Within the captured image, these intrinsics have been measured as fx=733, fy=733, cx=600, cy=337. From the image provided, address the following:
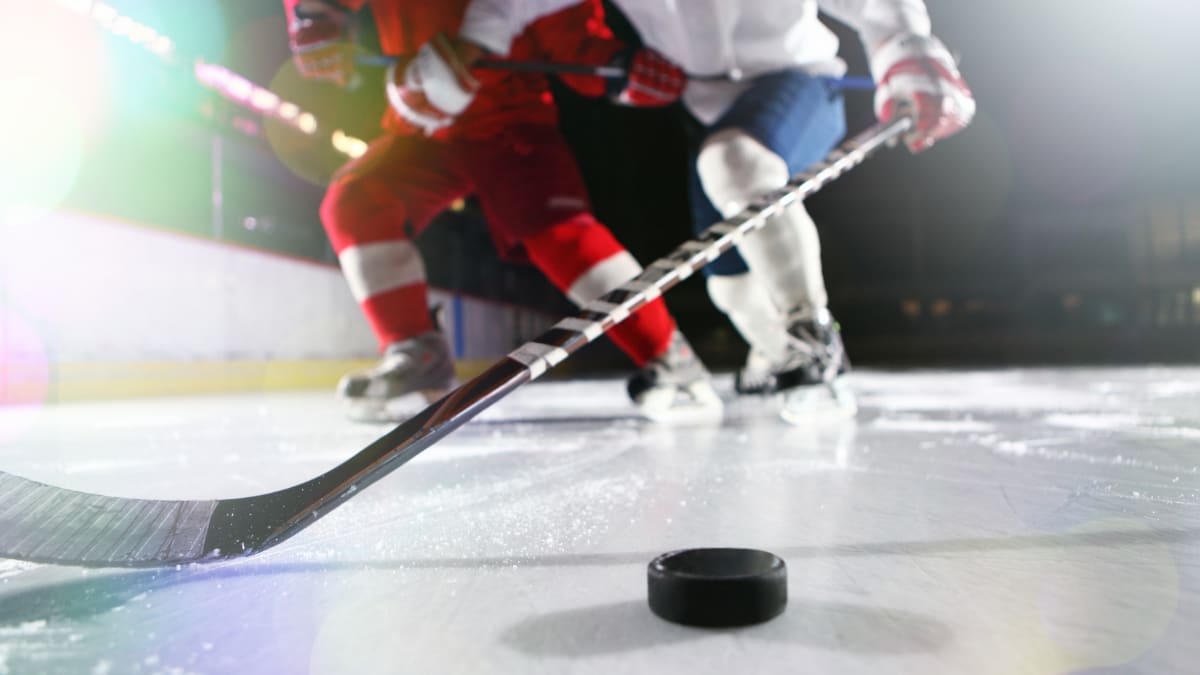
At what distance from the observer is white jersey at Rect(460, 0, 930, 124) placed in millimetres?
1346

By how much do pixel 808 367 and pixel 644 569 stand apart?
0.92m

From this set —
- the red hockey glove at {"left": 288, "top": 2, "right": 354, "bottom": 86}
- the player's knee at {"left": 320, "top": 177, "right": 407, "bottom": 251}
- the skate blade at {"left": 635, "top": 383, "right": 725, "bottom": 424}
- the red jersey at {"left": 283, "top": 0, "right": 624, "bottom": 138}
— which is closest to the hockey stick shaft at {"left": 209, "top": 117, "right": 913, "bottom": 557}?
the skate blade at {"left": 635, "top": 383, "right": 725, "bottom": 424}

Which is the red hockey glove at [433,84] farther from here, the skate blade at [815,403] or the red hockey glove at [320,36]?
the skate blade at [815,403]

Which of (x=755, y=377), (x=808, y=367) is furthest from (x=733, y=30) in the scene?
(x=755, y=377)

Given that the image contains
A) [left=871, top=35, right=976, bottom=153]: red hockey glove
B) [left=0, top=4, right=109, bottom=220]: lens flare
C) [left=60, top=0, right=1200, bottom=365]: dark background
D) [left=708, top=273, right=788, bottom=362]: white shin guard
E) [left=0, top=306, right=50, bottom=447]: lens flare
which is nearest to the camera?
[left=871, top=35, right=976, bottom=153]: red hockey glove

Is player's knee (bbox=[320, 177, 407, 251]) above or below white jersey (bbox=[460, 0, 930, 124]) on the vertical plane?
below

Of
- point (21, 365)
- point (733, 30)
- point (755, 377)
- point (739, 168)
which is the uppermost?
point (733, 30)

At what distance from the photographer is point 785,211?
4.25 feet

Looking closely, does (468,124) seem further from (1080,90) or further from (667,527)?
(1080,90)

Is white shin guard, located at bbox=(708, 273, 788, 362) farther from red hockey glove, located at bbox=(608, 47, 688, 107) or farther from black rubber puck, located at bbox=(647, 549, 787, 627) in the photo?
black rubber puck, located at bbox=(647, 549, 787, 627)

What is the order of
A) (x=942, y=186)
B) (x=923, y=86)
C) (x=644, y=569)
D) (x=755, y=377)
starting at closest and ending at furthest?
(x=644, y=569)
(x=923, y=86)
(x=755, y=377)
(x=942, y=186)

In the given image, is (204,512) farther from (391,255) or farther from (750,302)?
(750,302)

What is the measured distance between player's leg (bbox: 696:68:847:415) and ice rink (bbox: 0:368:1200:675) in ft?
0.99

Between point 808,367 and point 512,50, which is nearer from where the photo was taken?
point 808,367
